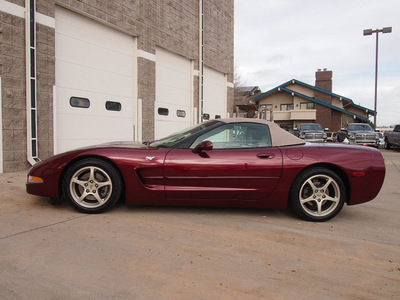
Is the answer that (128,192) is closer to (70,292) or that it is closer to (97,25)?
(70,292)

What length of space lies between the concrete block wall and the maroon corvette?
3.30 meters

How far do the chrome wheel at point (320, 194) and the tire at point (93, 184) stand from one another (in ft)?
7.10

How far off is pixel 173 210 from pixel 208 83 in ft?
34.5

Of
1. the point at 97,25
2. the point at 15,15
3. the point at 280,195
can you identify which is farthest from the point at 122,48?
the point at 280,195

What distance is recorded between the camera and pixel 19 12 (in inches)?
247

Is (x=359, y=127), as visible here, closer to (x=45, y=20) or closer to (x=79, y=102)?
(x=79, y=102)

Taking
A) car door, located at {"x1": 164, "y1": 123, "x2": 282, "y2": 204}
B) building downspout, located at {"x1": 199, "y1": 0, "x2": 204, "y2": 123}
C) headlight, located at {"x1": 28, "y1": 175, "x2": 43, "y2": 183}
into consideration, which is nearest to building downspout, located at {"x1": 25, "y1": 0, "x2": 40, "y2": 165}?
headlight, located at {"x1": 28, "y1": 175, "x2": 43, "y2": 183}

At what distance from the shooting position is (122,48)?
9133 millimetres

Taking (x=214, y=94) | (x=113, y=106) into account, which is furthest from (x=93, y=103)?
(x=214, y=94)

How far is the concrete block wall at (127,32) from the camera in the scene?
6.16m

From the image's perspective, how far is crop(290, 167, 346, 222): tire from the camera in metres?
3.60

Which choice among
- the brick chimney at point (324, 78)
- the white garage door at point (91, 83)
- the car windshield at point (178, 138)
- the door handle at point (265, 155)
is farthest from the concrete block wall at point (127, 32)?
the brick chimney at point (324, 78)

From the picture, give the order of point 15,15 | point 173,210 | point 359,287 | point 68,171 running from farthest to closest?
point 15,15 → point 173,210 → point 68,171 → point 359,287

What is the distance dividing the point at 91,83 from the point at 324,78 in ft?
118
